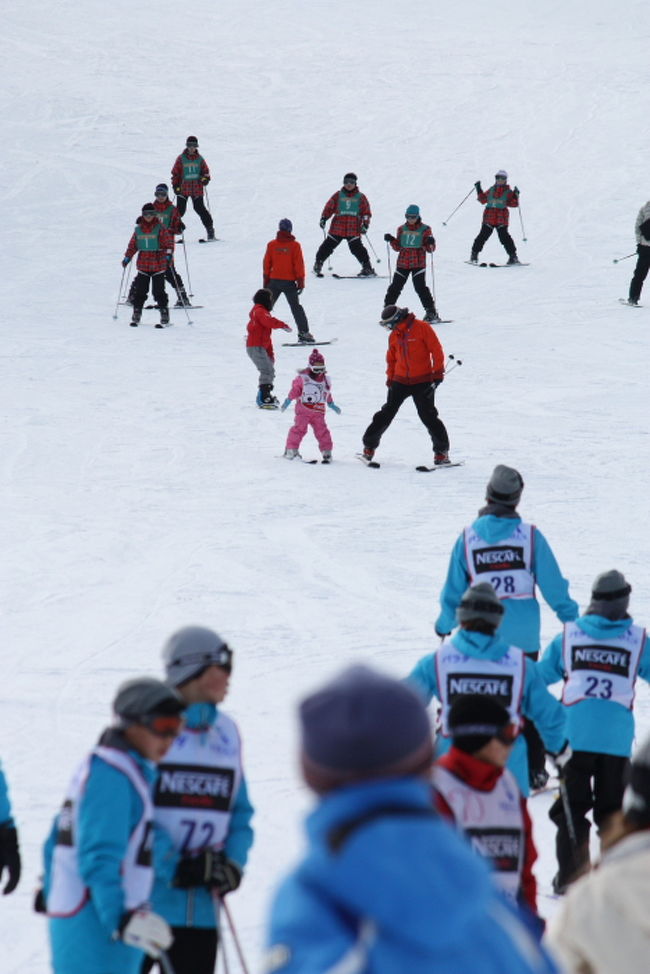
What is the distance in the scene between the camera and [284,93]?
29016 millimetres

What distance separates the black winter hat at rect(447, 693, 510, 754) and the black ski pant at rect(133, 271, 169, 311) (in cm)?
1318

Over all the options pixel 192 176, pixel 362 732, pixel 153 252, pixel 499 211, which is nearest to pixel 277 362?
pixel 153 252

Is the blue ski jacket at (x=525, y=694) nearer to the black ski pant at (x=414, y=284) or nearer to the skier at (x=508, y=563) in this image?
the skier at (x=508, y=563)

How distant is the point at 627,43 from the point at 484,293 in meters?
17.9

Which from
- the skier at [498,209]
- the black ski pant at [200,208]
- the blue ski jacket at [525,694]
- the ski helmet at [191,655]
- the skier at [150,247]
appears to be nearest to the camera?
the ski helmet at [191,655]

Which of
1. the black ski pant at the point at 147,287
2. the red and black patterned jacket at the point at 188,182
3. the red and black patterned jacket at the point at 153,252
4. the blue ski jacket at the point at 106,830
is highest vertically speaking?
the red and black patterned jacket at the point at 188,182

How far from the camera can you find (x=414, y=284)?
16219 mm

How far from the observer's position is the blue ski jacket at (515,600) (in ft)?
17.3

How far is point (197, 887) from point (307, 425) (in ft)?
25.4

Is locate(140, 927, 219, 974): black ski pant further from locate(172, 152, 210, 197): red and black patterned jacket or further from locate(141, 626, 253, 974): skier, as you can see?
locate(172, 152, 210, 197): red and black patterned jacket

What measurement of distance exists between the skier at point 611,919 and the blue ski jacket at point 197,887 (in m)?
1.41

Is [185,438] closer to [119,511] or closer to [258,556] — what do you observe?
[119,511]

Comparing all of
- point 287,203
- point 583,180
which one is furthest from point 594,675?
point 583,180

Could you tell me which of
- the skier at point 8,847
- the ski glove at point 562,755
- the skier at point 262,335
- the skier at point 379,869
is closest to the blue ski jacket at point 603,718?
the ski glove at point 562,755
